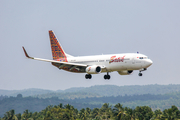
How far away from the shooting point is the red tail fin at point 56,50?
92531mm

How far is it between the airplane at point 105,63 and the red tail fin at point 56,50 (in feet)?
1.25

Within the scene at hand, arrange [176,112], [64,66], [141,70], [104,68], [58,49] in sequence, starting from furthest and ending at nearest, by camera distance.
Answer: [176,112] < [58,49] < [64,66] < [104,68] < [141,70]

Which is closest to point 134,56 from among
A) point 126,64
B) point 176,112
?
point 126,64

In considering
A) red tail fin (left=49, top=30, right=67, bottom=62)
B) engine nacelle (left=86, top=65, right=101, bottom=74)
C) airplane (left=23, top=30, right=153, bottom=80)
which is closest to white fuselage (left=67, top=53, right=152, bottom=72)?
airplane (left=23, top=30, right=153, bottom=80)

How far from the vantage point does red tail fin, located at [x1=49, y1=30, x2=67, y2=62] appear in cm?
9253

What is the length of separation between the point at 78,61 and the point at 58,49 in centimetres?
1042

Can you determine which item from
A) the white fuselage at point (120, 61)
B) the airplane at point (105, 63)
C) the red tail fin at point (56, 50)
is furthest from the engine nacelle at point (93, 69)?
the red tail fin at point (56, 50)

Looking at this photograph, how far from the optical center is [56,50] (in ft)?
309

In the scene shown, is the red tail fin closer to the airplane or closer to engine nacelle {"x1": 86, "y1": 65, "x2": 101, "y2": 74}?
the airplane

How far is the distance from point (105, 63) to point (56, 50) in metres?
20.2

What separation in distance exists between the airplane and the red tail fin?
38 cm

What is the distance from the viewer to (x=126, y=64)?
7506 cm

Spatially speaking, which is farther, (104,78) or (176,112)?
(176,112)

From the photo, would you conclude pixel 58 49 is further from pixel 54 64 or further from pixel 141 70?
pixel 141 70
